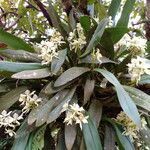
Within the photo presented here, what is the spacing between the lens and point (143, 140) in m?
1.14

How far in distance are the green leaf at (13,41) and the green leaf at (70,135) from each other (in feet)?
1.25

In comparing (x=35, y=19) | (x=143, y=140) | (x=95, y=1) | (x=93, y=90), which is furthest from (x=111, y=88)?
(x=35, y=19)

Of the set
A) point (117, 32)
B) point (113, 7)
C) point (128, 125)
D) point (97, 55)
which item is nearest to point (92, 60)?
point (97, 55)

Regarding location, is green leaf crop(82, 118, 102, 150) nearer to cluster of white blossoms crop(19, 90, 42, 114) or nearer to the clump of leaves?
the clump of leaves

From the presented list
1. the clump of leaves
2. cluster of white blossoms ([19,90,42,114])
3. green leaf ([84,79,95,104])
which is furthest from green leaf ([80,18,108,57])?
cluster of white blossoms ([19,90,42,114])

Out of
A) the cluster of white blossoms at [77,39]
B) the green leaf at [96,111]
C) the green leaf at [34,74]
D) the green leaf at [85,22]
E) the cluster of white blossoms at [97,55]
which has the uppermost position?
the green leaf at [85,22]

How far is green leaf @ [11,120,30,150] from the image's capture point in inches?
40.6

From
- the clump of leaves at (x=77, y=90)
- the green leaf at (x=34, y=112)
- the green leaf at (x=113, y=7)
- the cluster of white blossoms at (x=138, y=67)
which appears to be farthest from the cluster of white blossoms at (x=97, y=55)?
the green leaf at (x=113, y=7)

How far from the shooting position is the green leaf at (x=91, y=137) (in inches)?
39.6

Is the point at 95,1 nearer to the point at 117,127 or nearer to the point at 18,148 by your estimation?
the point at 117,127

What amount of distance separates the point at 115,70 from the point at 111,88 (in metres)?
0.10

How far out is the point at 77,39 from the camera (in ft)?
4.14

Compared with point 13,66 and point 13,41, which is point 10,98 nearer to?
point 13,66

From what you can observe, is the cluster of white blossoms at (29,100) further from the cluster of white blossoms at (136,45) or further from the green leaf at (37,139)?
the cluster of white blossoms at (136,45)
